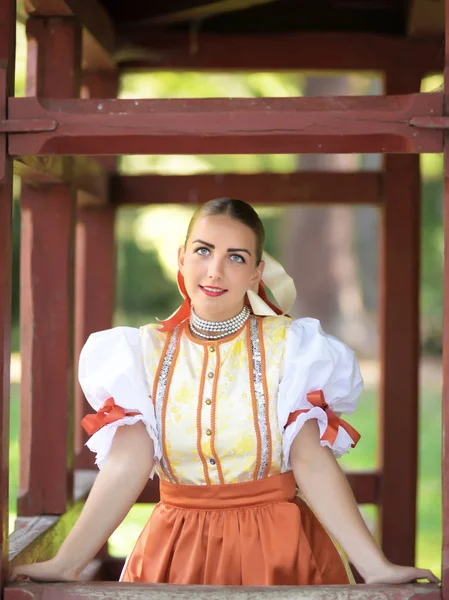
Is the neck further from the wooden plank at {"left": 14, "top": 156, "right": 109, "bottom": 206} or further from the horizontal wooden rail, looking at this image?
the horizontal wooden rail

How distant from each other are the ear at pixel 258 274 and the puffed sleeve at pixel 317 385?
0.19m

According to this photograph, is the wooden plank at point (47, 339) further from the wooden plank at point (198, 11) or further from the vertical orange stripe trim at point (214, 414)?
A: the wooden plank at point (198, 11)

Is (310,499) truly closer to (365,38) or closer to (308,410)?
(308,410)

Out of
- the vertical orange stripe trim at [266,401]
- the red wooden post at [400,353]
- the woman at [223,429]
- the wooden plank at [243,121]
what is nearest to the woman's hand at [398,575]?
the woman at [223,429]

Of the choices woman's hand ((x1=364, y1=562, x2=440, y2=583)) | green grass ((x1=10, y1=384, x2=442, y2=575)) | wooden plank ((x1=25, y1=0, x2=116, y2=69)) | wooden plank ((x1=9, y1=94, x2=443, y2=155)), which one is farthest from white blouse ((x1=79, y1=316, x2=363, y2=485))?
green grass ((x1=10, y1=384, x2=442, y2=575))

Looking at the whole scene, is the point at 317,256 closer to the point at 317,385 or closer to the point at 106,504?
the point at 317,385

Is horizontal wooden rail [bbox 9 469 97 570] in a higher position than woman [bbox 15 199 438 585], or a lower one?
lower

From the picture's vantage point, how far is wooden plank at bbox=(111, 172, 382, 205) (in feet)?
13.2

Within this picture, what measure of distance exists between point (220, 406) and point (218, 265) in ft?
1.24

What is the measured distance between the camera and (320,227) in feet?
49.4

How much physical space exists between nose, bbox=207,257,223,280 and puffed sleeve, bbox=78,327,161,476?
293 mm

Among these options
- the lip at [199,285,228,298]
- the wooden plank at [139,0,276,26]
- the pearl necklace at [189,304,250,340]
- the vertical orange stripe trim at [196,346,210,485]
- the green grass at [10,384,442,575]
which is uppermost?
the wooden plank at [139,0,276,26]

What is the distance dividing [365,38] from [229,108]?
6.35 feet

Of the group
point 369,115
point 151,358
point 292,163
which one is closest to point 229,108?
point 369,115
